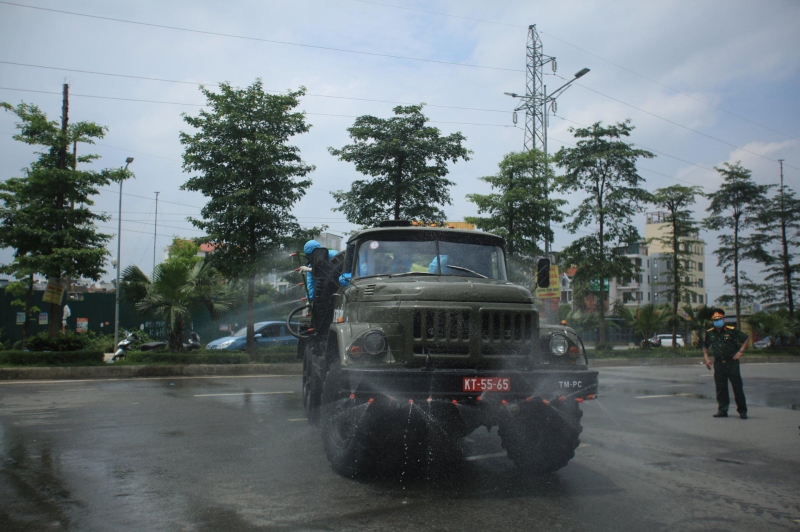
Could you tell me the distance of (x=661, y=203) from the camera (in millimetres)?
30109

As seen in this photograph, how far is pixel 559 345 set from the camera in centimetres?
575

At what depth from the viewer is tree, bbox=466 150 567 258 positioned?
22000 millimetres

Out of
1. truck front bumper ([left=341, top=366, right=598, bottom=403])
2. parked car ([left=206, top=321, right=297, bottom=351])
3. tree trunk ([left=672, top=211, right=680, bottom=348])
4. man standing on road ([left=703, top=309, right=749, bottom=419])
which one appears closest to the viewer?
truck front bumper ([left=341, top=366, right=598, bottom=403])

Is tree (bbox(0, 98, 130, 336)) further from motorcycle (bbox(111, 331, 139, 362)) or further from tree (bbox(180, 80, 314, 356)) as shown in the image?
motorcycle (bbox(111, 331, 139, 362))

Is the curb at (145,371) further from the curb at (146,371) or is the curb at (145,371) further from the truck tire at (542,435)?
the truck tire at (542,435)

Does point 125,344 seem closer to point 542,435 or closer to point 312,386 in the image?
point 312,386

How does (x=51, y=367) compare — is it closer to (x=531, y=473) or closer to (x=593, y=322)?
(x=531, y=473)

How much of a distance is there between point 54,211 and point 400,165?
9.65 meters

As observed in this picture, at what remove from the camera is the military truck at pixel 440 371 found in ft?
16.3

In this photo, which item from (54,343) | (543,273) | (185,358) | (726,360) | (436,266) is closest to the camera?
(436,266)

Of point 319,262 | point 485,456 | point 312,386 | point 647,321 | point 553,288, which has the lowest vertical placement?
point 485,456

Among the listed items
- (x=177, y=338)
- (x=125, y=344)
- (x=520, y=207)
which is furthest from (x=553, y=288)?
(x=125, y=344)

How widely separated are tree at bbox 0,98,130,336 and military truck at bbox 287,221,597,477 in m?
12.5

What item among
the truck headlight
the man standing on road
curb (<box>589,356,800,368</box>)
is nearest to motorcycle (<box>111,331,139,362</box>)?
curb (<box>589,356,800,368</box>)
